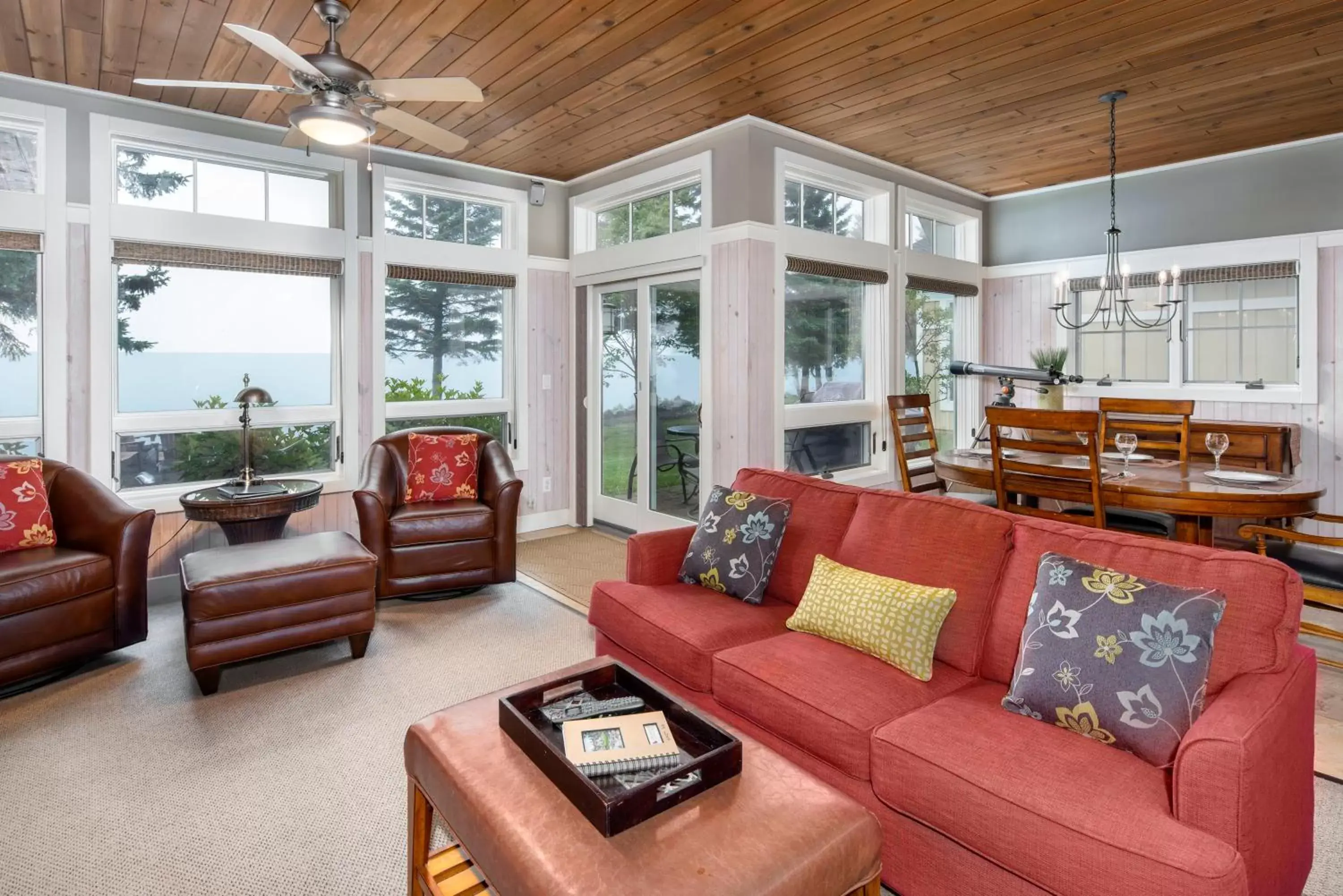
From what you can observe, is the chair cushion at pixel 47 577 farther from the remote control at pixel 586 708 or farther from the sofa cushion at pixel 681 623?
the remote control at pixel 586 708

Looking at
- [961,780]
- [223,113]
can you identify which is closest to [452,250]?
[223,113]

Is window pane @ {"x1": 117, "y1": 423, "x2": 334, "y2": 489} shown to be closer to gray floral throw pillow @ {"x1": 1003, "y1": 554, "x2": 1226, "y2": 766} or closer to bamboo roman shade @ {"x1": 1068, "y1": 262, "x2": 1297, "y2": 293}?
gray floral throw pillow @ {"x1": 1003, "y1": 554, "x2": 1226, "y2": 766}

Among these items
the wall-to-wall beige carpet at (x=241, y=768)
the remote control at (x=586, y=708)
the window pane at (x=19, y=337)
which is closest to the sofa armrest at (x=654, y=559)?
the wall-to-wall beige carpet at (x=241, y=768)

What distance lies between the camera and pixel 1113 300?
17.5 ft

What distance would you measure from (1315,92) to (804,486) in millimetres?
3669

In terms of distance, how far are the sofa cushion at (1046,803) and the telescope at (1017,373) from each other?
3.46m

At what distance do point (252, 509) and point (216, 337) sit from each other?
1.37 metres

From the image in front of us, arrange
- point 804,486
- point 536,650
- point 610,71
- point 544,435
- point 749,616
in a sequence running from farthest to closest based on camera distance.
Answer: point 544,435 → point 610,71 → point 536,650 → point 804,486 → point 749,616

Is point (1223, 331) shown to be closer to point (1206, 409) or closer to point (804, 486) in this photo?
point (1206, 409)

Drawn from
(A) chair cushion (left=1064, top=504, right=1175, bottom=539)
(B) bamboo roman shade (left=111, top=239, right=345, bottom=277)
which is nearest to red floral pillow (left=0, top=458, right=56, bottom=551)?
(B) bamboo roman shade (left=111, top=239, right=345, bottom=277)

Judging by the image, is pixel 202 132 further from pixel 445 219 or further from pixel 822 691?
pixel 822 691

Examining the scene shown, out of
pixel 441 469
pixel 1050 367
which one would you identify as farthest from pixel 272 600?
pixel 1050 367

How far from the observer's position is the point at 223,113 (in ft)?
13.9

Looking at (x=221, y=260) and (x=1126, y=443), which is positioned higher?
(x=221, y=260)
